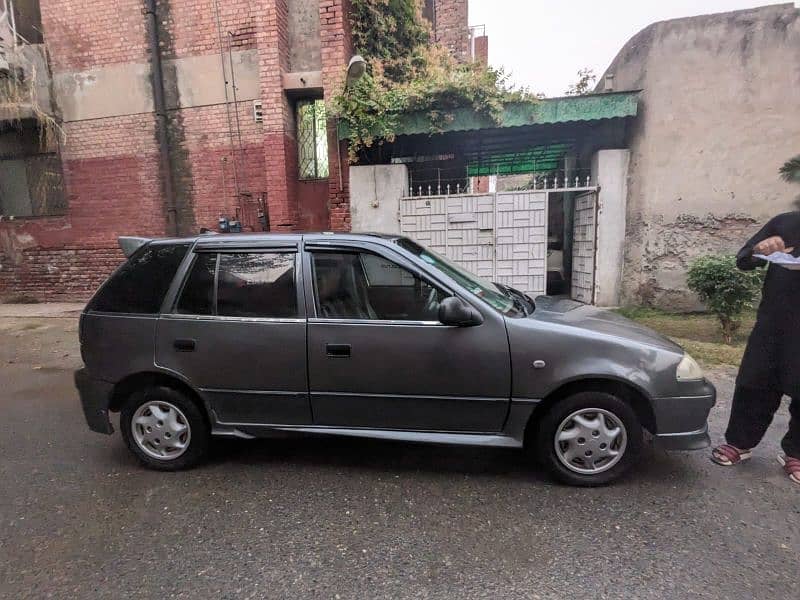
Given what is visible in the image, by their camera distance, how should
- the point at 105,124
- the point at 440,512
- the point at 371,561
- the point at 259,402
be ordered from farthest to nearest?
the point at 105,124
the point at 259,402
the point at 440,512
the point at 371,561

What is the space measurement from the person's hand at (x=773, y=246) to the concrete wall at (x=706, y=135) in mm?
5311

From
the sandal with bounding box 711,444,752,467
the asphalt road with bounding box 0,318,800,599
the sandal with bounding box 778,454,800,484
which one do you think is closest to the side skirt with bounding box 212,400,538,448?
the asphalt road with bounding box 0,318,800,599

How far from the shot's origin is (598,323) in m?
3.10

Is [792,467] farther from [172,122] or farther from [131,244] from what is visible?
[172,122]

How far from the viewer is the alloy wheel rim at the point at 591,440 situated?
9.43ft

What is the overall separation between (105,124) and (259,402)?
9.10 meters

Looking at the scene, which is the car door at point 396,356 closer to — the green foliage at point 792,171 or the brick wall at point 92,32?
the green foliage at point 792,171

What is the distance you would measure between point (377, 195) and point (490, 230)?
2105 mm

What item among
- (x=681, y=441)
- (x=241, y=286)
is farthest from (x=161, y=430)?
(x=681, y=441)

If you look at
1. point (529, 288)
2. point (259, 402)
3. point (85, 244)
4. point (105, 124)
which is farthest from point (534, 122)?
point (85, 244)

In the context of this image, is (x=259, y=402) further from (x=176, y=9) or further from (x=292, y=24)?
(x=176, y=9)

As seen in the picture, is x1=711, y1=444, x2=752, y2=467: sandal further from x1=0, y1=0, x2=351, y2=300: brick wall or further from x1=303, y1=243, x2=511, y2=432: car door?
x1=0, y1=0, x2=351, y2=300: brick wall

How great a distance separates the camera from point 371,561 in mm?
2344

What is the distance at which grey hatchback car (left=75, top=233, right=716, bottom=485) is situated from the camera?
2859 mm
